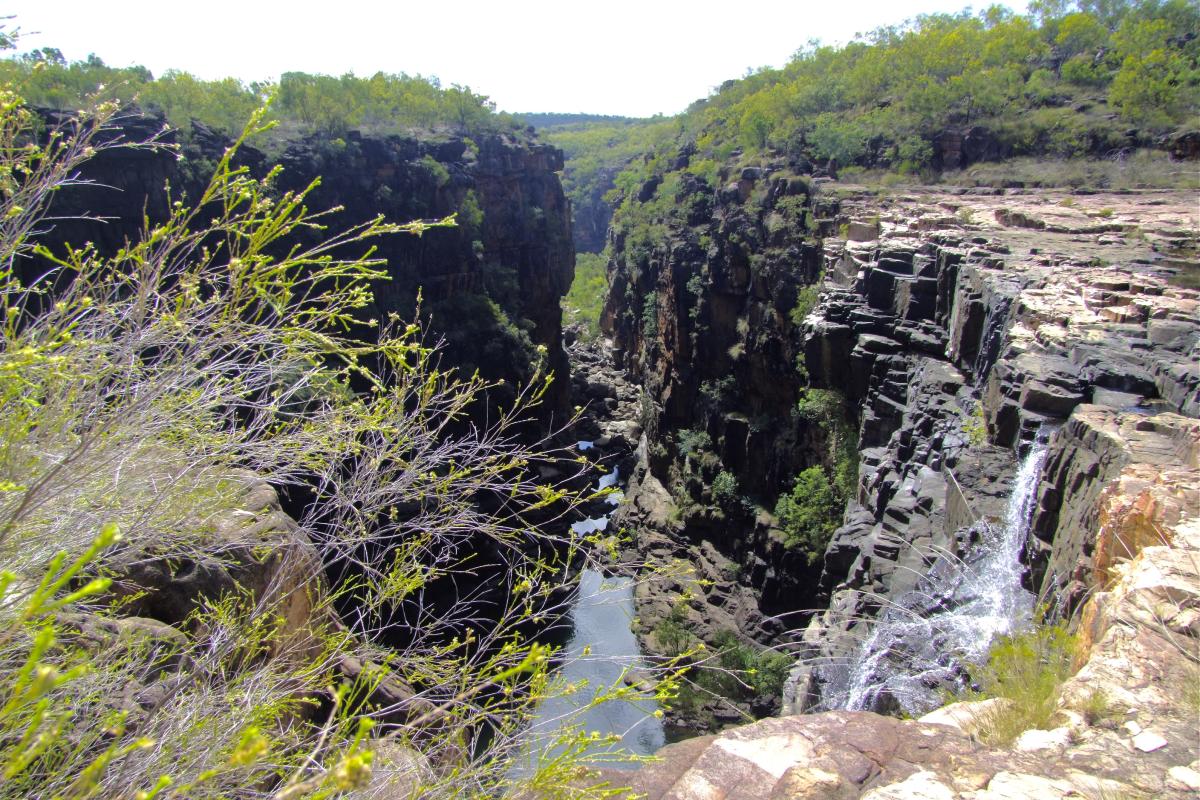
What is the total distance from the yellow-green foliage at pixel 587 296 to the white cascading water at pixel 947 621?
183ft

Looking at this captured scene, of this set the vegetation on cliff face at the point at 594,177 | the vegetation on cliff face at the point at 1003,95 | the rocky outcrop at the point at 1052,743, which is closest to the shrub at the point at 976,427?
the rocky outcrop at the point at 1052,743

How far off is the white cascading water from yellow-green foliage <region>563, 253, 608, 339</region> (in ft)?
183

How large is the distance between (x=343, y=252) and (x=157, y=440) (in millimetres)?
33870

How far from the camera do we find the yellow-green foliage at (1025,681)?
14.3ft

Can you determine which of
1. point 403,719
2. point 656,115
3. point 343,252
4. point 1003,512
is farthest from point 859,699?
point 656,115

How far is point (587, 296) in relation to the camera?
256 feet

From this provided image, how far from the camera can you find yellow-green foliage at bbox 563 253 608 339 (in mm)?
70312

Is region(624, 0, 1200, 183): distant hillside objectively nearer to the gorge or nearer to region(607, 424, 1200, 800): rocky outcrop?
the gorge

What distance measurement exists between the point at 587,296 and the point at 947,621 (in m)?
70.9

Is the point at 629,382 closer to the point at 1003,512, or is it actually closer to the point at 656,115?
the point at 1003,512

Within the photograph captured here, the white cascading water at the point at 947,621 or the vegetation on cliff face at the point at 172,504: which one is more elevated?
the vegetation on cliff face at the point at 172,504

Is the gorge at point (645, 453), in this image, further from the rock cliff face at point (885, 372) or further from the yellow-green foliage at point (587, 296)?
the yellow-green foliage at point (587, 296)

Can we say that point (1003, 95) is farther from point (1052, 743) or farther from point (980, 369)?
point (1052, 743)

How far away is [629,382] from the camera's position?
53.0m
